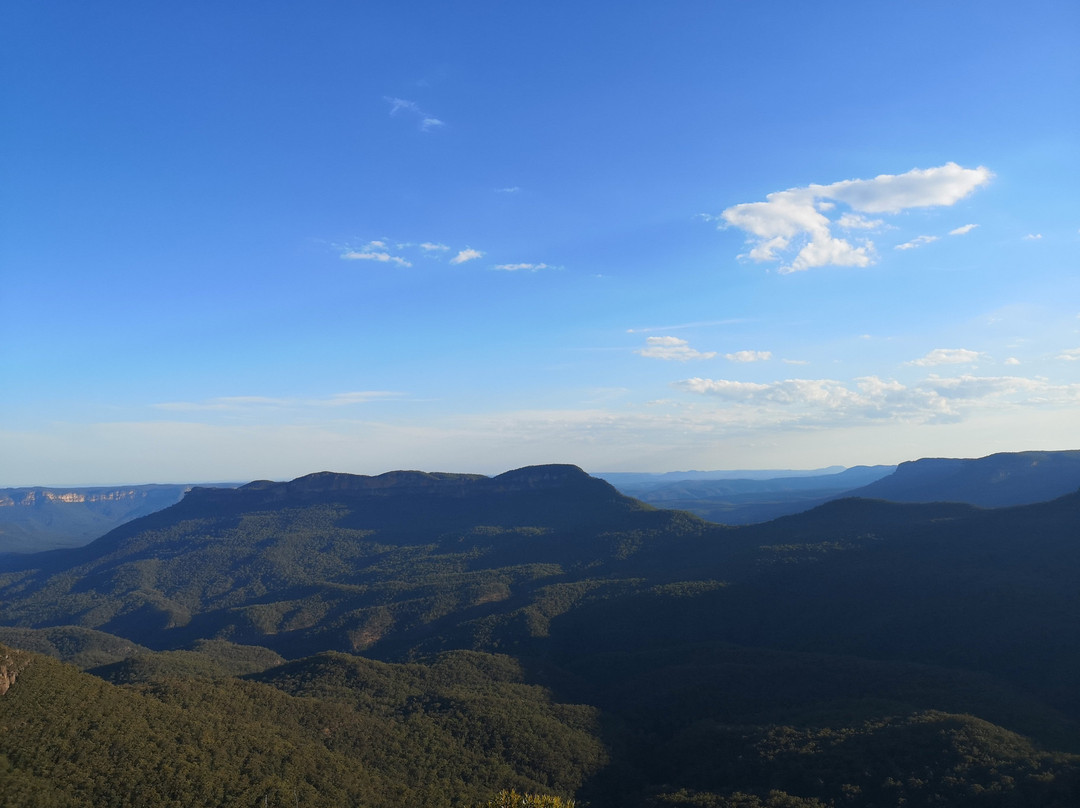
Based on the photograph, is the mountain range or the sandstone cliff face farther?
the sandstone cliff face

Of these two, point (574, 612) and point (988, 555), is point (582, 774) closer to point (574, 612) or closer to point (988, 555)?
point (574, 612)

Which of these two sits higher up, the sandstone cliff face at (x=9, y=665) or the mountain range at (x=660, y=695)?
the sandstone cliff face at (x=9, y=665)

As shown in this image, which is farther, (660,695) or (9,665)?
(660,695)

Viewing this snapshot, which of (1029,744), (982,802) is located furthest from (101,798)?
(1029,744)

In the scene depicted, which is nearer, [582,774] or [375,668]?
[582,774]

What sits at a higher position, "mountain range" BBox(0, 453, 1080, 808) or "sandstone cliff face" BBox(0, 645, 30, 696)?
"sandstone cliff face" BBox(0, 645, 30, 696)

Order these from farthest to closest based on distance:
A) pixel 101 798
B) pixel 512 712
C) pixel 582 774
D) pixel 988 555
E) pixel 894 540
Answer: pixel 894 540 < pixel 988 555 < pixel 512 712 < pixel 582 774 < pixel 101 798

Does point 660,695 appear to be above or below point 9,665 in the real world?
below

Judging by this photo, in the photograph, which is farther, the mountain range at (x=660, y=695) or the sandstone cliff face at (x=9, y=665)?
the sandstone cliff face at (x=9, y=665)
